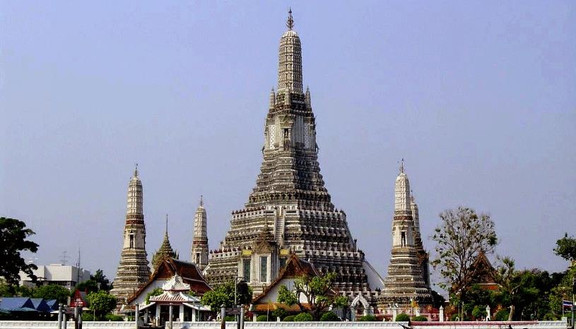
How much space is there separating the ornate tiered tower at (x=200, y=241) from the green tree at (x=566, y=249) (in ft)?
155

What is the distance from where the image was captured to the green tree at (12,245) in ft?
278

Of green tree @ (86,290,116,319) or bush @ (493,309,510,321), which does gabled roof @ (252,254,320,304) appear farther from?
bush @ (493,309,510,321)

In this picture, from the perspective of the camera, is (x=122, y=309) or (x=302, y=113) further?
(x=302, y=113)

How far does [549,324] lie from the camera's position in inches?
2753

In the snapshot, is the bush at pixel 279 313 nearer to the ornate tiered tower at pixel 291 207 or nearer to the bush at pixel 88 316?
the bush at pixel 88 316

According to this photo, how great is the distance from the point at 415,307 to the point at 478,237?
24.9m

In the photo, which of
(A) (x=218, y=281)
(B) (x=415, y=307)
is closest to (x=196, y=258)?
(A) (x=218, y=281)

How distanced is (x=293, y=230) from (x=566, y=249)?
32.6m

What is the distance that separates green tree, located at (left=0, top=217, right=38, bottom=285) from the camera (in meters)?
84.7

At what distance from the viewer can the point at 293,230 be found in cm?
11262

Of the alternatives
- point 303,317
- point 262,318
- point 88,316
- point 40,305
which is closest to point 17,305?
point 40,305

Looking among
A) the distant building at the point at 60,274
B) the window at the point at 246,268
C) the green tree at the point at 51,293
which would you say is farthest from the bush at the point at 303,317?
the distant building at the point at 60,274

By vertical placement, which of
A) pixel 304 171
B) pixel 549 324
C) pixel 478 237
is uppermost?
pixel 304 171

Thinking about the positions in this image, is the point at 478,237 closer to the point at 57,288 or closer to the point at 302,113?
the point at 302,113
